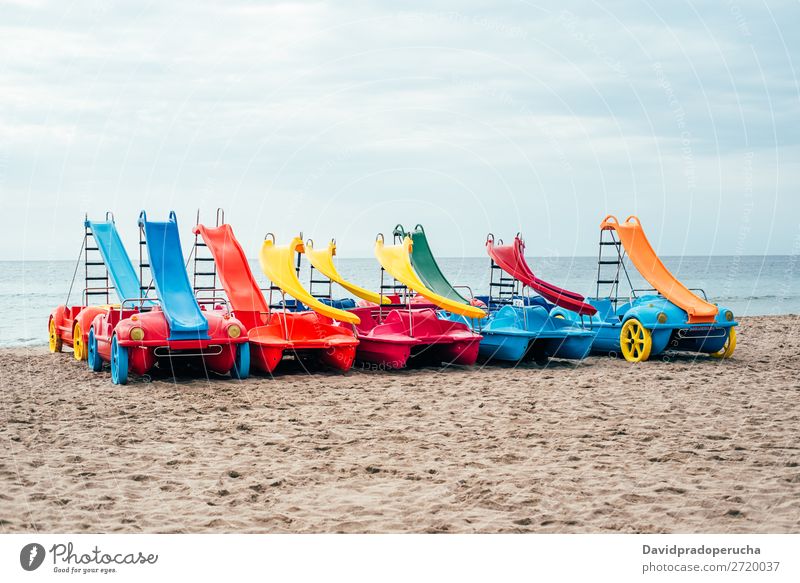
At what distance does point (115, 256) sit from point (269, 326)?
4183mm

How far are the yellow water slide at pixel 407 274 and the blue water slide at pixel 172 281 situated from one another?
12.0 ft

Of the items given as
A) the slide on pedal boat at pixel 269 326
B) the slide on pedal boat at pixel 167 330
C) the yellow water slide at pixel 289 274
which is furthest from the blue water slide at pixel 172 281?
the yellow water slide at pixel 289 274

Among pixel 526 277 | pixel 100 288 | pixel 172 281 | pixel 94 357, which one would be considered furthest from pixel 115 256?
pixel 526 277

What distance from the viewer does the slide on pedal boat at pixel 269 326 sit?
41.2ft

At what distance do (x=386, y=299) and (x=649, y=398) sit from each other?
23.5 ft

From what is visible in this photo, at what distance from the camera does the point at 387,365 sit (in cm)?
1360

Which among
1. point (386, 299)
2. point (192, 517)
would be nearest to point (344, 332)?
point (386, 299)

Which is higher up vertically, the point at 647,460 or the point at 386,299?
the point at 386,299

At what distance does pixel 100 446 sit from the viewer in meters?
7.86

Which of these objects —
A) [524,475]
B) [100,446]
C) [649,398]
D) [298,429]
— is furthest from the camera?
[649,398]

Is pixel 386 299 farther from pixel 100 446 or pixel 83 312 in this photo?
pixel 100 446

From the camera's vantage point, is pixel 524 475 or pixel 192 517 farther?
pixel 524 475

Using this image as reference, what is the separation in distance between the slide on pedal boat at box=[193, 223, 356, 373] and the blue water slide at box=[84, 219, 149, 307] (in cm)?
195

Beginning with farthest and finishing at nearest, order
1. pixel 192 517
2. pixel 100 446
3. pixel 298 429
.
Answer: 1. pixel 298 429
2. pixel 100 446
3. pixel 192 517
